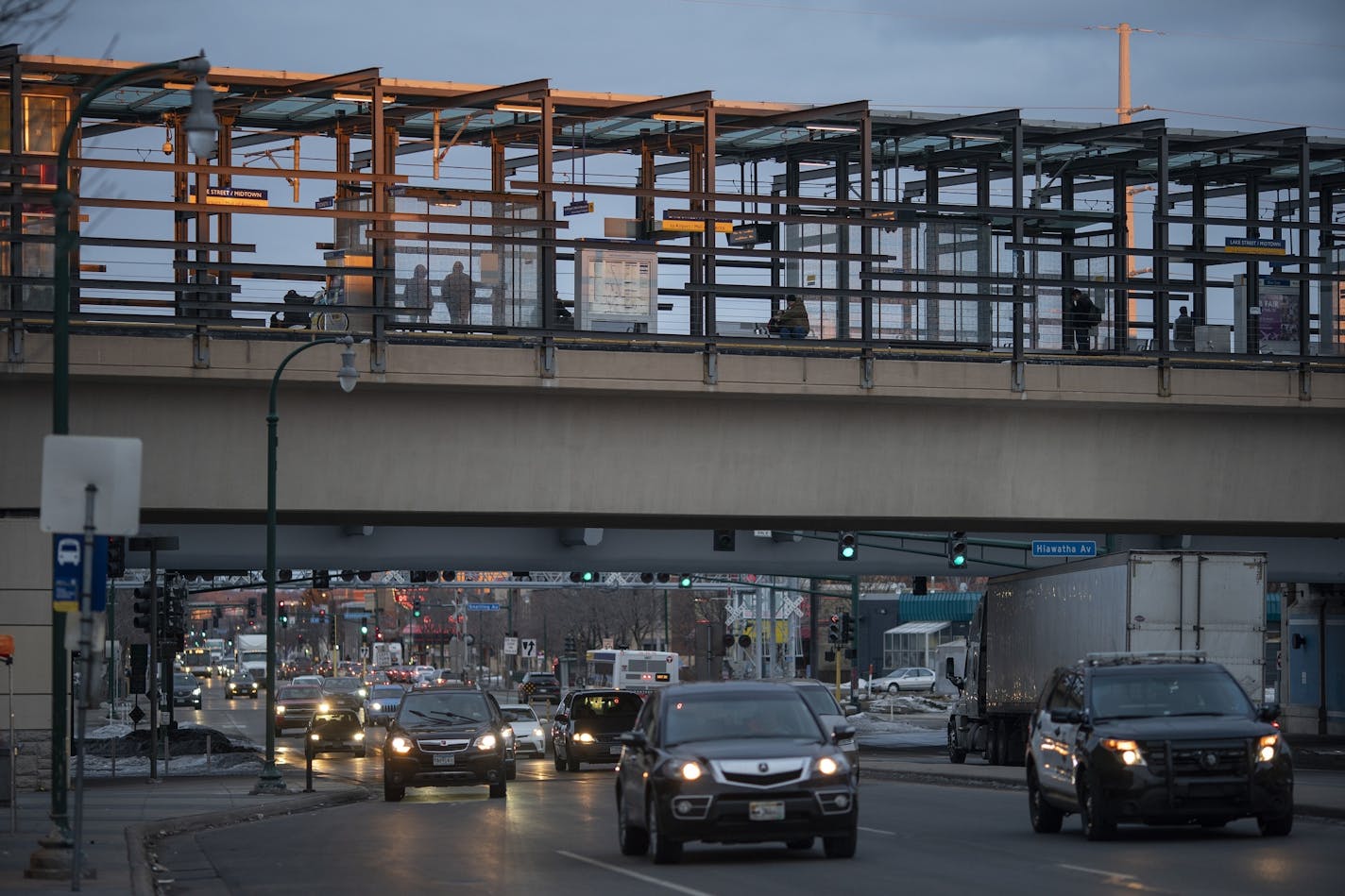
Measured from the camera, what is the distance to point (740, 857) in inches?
723

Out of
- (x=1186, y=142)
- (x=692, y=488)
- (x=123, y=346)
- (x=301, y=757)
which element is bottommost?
(x=301, y=757)

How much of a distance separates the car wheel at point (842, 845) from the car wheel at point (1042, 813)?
342cm

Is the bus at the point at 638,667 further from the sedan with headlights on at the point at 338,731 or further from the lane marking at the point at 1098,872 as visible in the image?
the lane marking at the point at 1098,872

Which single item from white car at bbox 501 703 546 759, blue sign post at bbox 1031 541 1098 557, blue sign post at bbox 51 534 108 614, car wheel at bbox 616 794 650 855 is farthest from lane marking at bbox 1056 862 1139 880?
white car at bbox 501 703 546 759

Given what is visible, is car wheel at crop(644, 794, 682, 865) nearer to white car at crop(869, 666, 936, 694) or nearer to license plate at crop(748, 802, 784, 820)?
license plate at crop(748, 802, 784, 820)

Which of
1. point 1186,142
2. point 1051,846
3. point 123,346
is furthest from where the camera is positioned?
point 1186,142

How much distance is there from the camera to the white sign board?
50.0ft

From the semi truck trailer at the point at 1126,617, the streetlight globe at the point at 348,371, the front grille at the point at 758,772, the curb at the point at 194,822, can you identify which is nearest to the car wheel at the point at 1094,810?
the front grille at the point at 758,772

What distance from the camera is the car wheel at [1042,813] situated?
2061cm

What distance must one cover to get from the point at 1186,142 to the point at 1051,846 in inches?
938

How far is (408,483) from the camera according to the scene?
3241 centimetres

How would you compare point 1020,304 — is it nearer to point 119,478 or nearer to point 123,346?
point 123,346

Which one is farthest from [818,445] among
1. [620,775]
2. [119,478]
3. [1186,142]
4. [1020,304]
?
[119,478]

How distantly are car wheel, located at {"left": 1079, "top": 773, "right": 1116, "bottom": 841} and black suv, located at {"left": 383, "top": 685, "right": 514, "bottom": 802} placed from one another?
496 inches
